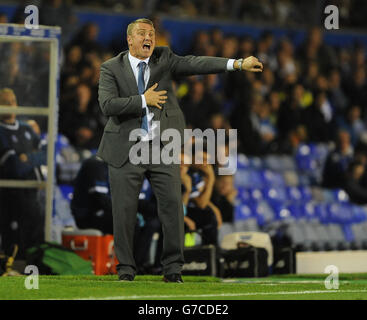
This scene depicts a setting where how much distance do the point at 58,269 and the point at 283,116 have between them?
8.36 m

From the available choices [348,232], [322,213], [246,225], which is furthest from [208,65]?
[322,213]

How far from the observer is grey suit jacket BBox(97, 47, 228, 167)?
7.61 m

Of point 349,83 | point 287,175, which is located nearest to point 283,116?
point 287,175

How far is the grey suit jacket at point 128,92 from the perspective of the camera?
761 centimetres

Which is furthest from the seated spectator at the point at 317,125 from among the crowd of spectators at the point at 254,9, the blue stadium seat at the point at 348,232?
the blue stadium seat at the point at 348,232

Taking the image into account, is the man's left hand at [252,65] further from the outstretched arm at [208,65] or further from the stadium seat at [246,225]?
the stadium seat at [246,225]

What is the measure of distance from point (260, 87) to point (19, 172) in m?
7.05

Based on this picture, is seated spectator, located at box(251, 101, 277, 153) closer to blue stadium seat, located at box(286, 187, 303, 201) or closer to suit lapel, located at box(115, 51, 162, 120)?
blue stadium seat, located at box(286, 187, 303, 201)

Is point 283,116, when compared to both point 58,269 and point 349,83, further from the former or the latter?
point 58,269

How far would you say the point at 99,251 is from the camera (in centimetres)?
1027

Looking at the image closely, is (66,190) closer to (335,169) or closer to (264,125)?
(264,125)

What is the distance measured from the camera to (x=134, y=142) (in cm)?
761

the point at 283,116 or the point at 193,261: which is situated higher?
the point at 283,116

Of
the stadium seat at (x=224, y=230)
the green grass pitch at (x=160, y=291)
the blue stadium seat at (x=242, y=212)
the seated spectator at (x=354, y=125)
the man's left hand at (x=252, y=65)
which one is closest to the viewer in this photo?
the green grass pitch at (x=160, y=291)
